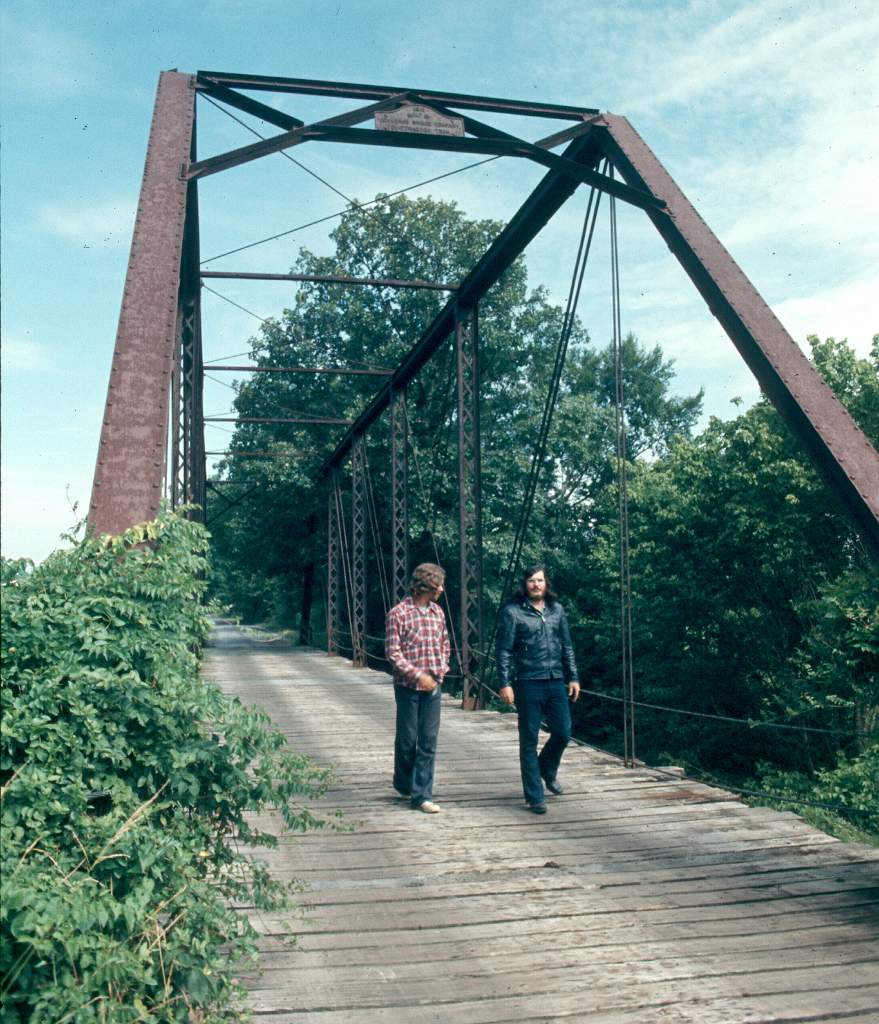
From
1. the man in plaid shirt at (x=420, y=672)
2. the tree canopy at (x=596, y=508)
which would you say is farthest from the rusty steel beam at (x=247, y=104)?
the tree canopy at (x=596, y=508)

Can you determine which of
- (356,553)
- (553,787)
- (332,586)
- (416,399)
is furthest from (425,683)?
(416,399)

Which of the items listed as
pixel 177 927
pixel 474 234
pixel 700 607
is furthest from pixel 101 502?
pixel 474 234

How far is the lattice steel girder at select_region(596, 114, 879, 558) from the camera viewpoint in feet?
16.3

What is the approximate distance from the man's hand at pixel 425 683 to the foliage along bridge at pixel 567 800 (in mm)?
822

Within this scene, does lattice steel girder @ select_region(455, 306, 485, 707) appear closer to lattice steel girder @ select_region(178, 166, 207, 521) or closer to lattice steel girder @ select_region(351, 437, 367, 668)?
lattice steel girder @ select_region(178, 166, 207, 521)

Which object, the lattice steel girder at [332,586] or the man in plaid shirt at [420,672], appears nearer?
the man in plaid shirt at [420,672]

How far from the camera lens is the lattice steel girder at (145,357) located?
4414mm

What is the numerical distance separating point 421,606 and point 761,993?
377cm

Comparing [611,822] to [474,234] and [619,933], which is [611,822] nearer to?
[619,933]

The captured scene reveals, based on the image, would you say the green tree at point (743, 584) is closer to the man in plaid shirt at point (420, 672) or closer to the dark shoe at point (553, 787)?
the dark shoe at point (553, 787)

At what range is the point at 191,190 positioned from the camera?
921cm

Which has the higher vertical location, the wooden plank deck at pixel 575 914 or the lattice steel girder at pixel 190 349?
the lattice steel girder at pixel 190 349

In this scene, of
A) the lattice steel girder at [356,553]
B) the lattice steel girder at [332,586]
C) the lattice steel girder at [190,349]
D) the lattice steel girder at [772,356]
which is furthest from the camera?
the lattice steel girder at [332,586]

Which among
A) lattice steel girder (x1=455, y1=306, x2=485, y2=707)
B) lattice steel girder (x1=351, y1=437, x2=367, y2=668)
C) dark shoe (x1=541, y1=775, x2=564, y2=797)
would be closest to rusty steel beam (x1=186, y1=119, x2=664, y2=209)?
dark shoe (x1=541, y1=775, x2=564, y2=797)
